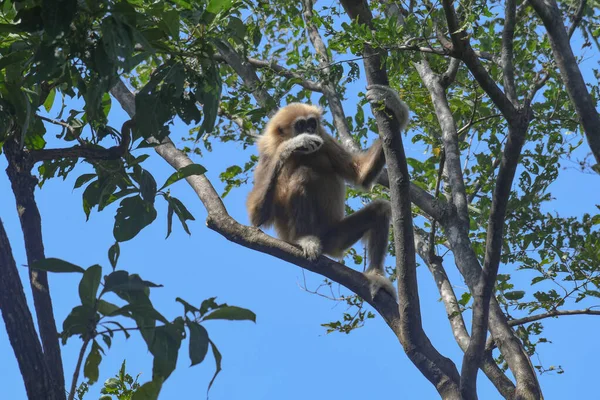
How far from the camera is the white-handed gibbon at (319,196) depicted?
8.25 m

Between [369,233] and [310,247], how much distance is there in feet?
3.82

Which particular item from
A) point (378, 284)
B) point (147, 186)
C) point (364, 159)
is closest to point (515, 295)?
point (378, 284)

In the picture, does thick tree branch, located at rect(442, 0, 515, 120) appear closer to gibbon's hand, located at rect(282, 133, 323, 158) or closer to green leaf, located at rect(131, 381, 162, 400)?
gibbon's hand, located at rect(282, 133, 323, 158)

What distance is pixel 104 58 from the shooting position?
3.21 meters

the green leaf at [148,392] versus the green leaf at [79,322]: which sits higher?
the green leaf at [79,322]

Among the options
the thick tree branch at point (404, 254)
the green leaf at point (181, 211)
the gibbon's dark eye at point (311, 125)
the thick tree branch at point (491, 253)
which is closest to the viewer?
the green leaf at point (181, 211)

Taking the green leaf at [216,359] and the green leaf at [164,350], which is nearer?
the green leaf at [164,350]

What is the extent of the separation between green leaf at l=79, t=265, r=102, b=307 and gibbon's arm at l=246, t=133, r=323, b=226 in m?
6.01

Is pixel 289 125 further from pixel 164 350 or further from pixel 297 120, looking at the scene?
pixel 164 350

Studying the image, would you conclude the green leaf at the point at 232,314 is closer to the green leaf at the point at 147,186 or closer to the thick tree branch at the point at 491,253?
the green leaf at the point at 147,186

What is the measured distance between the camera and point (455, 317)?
7.46m

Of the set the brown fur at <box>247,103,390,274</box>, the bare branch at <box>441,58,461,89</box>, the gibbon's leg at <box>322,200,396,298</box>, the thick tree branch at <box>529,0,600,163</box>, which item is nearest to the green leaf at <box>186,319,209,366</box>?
the thick tree branch at <box>529,0,600,163</box>

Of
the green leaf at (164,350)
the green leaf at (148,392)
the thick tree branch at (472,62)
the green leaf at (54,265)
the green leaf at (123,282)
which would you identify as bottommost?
the green leaf at (148,392)

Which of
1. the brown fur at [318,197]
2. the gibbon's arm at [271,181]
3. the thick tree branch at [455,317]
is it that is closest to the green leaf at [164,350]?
the thick tree branch at [455,317]
